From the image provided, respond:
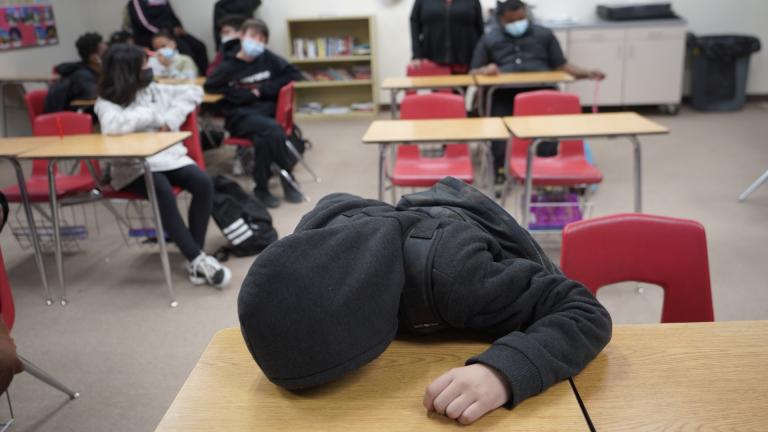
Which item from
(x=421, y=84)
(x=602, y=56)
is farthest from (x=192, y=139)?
(x=602, y=56)

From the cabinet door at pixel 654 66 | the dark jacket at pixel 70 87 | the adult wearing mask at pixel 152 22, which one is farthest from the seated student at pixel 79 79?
the cabinet door at pixel 654 66

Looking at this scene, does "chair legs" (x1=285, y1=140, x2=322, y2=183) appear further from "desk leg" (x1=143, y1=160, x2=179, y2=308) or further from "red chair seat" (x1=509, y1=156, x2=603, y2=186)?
"red chair seat" (x1=509, y1=156, x2=603, y2=186)

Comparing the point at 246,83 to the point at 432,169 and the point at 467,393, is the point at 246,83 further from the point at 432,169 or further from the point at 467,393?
the point at 467,393

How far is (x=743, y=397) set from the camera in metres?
0.88

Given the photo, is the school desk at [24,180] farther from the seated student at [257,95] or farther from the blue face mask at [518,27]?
the blue face mask at [518,27]

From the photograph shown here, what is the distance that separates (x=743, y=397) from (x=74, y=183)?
3149 mm

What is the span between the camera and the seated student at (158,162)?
2889mm

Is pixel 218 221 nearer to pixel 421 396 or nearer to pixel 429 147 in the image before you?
pixel 429 147

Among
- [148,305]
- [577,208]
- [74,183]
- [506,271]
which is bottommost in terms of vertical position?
[148,305]

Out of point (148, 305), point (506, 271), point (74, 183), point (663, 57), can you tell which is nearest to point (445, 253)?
point (506, 271)

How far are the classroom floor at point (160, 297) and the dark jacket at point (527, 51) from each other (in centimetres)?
92

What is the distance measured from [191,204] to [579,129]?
1896 mm

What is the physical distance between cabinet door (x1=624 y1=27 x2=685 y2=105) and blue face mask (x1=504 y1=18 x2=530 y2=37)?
95.5 inches

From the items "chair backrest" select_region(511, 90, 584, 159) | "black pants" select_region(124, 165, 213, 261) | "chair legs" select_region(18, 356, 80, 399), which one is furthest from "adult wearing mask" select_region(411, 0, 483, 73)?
"chair legs" select_region(18, 356, 80, 399)
